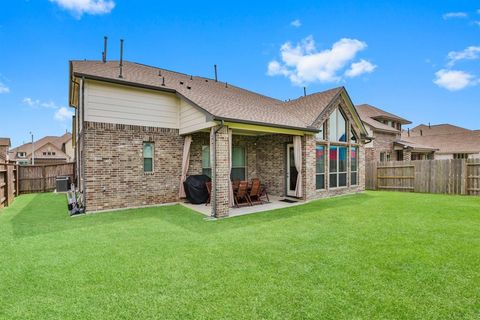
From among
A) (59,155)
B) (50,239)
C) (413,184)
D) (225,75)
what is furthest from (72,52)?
(59,155)

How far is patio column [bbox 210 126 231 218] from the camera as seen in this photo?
7.96 meters

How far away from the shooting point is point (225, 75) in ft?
54.4

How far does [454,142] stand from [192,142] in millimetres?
32637

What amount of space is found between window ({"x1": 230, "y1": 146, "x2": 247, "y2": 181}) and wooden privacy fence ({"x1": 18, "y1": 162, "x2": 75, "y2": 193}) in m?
12.1

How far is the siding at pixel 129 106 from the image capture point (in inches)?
343

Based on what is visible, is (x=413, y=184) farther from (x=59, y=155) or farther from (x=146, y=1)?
(x=59, y=155)

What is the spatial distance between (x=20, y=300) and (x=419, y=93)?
30364 mm

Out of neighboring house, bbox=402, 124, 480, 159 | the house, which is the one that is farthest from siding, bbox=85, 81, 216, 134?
the house

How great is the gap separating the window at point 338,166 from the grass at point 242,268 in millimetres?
5069

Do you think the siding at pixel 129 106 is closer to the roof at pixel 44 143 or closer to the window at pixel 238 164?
the window at pixel 238 164

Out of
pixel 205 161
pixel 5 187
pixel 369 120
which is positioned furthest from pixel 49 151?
pixel 369 120

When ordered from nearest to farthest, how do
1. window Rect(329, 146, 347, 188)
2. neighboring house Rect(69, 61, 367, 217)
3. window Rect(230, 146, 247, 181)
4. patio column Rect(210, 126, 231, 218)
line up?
patio column Rect(210, 126, 231, 218)
neighboring house Rect(69, 61, 367, 217)
window Rect(329, 146, 347, 188)
window Rect(230, 146, 247, 181)

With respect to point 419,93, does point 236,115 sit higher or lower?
lower

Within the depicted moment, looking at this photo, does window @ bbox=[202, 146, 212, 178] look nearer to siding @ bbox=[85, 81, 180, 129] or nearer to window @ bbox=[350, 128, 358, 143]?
siding @ bbox=[85, 81, 180, 129]
